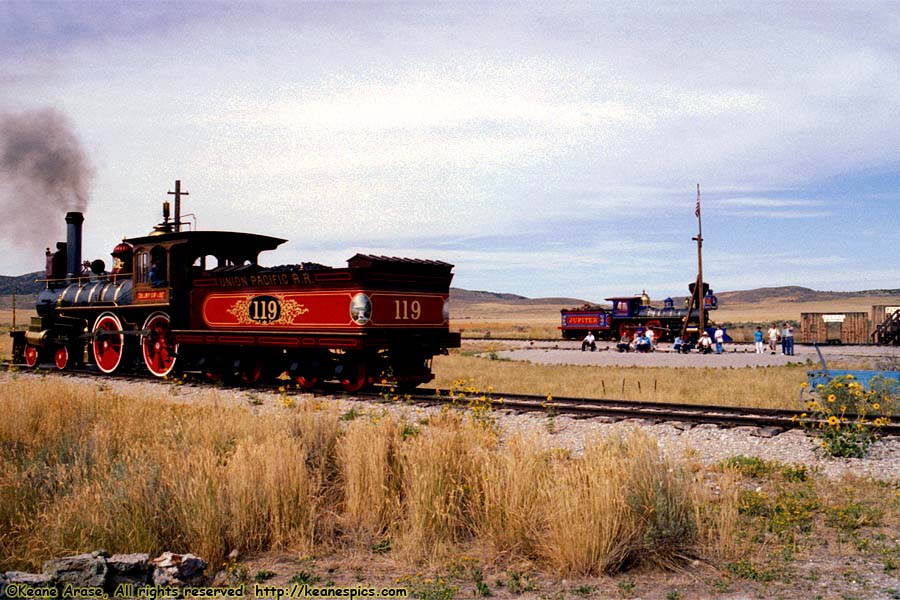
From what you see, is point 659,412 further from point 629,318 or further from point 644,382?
point 629,318

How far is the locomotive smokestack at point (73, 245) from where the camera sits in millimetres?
21125

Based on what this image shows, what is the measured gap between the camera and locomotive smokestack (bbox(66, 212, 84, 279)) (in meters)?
21.1

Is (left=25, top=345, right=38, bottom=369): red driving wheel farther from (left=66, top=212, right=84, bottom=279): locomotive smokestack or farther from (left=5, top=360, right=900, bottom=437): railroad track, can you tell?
(left=5, top=360, right=900, bottom=437): railroad track

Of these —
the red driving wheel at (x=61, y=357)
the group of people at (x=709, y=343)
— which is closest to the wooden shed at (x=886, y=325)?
the group of people at (x=709, y=343)

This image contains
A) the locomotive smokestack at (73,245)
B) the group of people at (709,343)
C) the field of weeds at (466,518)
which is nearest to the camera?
the field of weeds at (466,518)

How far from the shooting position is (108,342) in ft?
63.3

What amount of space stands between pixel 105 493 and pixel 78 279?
55.2 feet

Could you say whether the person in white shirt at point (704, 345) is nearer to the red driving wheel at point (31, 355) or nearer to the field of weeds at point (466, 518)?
the red driving wheel at point (31, 355)

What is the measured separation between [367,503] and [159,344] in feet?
42.2

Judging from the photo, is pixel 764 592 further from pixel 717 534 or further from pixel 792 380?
pixel 792 380

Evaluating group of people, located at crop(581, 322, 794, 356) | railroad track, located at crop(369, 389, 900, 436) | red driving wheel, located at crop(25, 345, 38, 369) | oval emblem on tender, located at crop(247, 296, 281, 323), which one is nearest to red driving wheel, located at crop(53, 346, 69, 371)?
red driving wheel, located at crop(25, 345, 38, 369)

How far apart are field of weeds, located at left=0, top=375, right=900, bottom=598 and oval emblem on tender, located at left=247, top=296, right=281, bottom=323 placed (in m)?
7.71

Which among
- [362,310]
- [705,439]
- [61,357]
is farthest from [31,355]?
[705,439]

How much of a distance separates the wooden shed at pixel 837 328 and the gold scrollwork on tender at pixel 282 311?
33.8 metres
